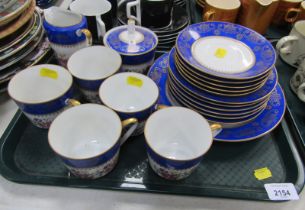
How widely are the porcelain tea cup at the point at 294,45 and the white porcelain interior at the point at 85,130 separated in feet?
1.76

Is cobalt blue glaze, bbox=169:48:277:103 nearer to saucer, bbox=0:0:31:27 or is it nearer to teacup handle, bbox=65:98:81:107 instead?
teacup handle, bbox=65:98:81:107

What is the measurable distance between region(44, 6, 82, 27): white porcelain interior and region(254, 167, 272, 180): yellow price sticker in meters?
0.59

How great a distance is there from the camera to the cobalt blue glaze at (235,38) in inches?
20.4

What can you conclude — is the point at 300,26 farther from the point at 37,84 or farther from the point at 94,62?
the point at 37,84

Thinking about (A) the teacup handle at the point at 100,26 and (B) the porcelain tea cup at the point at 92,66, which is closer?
(B) the porcelain tea cup at the point at 92,66

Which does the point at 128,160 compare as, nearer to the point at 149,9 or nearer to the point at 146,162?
the point at 146,162

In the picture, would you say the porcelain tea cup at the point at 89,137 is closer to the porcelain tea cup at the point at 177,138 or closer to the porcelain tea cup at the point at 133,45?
the porcelain tea cup at the point at 177,138

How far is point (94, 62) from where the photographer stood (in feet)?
2.31

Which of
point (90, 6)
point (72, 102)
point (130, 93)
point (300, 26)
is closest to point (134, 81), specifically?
point (130, 93)

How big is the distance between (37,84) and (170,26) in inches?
17.5

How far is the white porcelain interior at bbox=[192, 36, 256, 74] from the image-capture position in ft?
1.76

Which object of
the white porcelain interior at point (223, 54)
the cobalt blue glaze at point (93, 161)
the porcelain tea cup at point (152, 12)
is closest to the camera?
the cobalt blue glaze at point (93, 161)

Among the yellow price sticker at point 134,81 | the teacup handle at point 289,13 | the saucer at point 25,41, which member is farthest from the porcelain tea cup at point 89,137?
the teacup handle at point 289,13

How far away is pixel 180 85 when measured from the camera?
56cm
